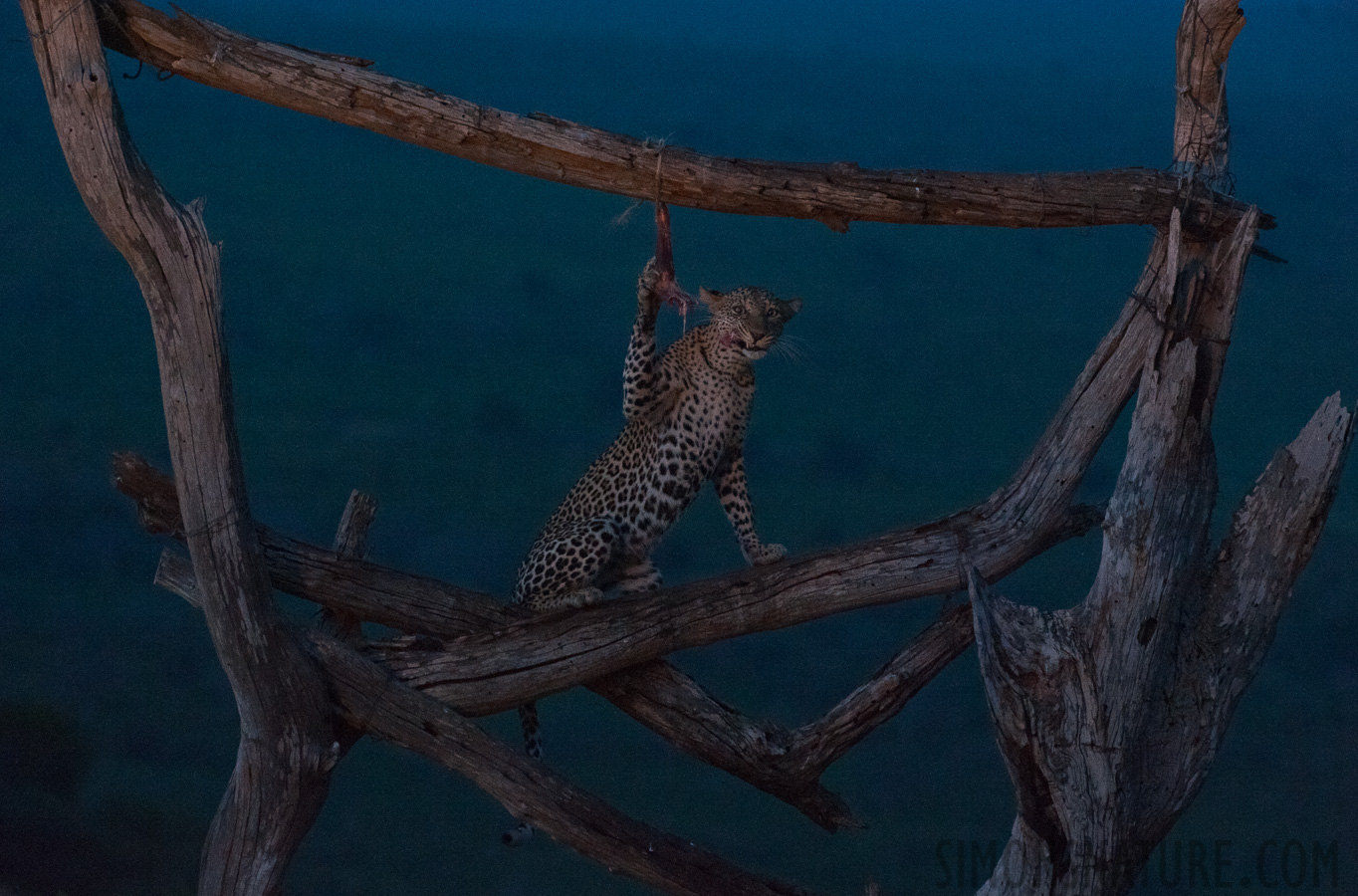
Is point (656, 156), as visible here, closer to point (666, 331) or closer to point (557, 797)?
point (666, 331)

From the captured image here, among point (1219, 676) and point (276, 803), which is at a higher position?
point (1219, 676)

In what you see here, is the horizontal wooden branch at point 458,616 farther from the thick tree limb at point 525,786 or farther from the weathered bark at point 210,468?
the weathered bark at point 210,468

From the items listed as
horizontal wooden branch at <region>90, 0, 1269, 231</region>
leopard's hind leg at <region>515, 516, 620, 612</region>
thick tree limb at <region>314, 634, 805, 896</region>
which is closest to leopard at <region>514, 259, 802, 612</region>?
leopard's hind leg at <region>515, 516, 620, 612</region>

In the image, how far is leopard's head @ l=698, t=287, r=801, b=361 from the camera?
15.6ft

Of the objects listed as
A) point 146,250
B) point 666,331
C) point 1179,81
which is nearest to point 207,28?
point 146,250

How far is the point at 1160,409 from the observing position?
4.05 m

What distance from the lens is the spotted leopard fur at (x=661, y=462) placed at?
4.77m

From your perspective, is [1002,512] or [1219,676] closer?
[1219,676]

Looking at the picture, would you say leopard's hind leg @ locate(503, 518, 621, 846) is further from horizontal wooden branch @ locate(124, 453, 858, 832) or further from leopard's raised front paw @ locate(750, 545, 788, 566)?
leopard's raised front paw @ locate(750, 545, 788, 566)

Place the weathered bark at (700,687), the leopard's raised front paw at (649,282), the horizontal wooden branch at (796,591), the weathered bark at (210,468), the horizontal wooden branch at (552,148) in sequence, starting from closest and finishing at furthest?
the weathered bark at (210,468) → the horizontal wooden branch at (552,148) → the leopard's raised front paw at (649,282) → the horizontal wooden branch at (796,591) → the weathered bark at (700,687)

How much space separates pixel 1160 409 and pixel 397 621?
2.69 metres

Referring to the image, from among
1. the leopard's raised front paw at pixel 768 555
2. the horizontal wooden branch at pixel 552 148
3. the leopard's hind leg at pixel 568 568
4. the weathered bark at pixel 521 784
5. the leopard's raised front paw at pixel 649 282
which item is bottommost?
the weathered bark at pixel 521 784

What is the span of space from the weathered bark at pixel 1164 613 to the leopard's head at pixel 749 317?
4.06ft

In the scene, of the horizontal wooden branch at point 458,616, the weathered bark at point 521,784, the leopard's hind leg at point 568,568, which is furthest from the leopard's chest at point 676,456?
the weathered bark at point 521,784
